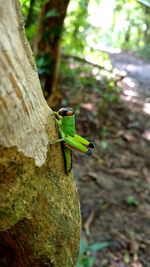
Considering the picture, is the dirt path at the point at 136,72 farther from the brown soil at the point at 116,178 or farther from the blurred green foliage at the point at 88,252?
the blurred green foliage at the point at 88,252

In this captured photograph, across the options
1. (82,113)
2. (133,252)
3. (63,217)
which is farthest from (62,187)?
(82,113)

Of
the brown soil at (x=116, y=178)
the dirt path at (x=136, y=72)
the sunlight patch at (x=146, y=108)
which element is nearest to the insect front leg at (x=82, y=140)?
the brown soil at (x=116, y=178)

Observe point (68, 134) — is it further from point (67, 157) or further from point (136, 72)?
point (136, 72)

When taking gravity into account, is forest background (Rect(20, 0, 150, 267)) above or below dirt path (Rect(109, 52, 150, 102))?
above

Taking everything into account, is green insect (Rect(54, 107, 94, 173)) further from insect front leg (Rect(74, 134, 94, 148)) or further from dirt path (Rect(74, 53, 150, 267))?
dirt path (Rect(74, 53, 150, 267))

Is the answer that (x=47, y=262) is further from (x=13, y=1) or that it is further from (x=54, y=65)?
(x=54, y=65)

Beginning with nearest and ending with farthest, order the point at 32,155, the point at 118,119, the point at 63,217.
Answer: the point at 32,155
the point at 63,217
the point at 118,119

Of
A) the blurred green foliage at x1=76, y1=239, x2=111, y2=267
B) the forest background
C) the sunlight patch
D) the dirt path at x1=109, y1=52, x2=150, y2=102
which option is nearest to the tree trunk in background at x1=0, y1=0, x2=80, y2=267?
the blurred green foliage at x1=76, y1=239, x2=111, y2=267
